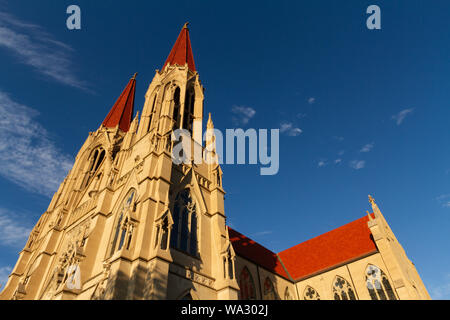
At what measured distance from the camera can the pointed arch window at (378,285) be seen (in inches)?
790

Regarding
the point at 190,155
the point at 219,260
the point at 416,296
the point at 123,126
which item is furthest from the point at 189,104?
the point at 416,296

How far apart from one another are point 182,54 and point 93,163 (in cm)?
1433

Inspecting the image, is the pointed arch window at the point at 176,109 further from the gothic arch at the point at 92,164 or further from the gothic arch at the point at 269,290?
the gothic arch at the point at 269,290

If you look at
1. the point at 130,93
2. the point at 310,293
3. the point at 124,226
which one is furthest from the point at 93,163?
the point at 310,293

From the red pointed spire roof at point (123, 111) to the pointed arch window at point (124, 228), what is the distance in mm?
16991

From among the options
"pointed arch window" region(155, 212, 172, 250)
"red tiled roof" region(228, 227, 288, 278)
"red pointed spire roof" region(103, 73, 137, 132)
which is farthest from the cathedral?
"red pointed spire roof" region(103, 73, 137, 132)

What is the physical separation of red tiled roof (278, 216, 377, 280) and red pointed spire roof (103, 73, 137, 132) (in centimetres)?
2269

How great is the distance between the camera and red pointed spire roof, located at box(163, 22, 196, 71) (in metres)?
28.6

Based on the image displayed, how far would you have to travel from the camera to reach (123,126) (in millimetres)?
32344

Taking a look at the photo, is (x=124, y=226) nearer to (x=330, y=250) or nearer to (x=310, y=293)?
(x=310, y=293)

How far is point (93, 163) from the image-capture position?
2883cm

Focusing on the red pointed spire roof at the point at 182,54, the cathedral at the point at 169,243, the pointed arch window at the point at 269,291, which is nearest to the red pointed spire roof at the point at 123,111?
the cathedral at the point at 169,243
